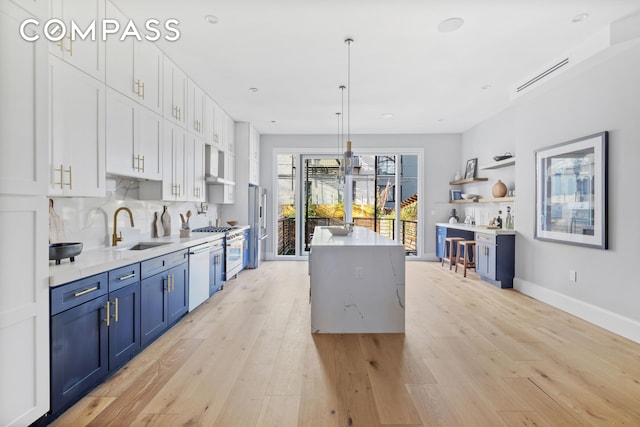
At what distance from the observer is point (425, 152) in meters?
7.28

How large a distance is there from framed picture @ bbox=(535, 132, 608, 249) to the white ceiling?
1052 mm

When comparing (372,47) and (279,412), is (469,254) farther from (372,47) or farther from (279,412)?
(279,412)

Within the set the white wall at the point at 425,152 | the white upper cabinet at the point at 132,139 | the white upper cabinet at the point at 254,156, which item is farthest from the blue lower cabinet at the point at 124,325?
the white wall at the point at 425,152

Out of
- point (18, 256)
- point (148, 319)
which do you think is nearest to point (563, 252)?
point (148, 319)

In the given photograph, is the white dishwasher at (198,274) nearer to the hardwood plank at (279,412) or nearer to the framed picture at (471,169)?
the hardwood plank at (279,412)

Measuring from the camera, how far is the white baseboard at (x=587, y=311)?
3.02 m

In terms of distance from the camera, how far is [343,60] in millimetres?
3693

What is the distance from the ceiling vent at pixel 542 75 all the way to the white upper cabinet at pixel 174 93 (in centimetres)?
429

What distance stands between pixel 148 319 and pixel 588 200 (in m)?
4.47

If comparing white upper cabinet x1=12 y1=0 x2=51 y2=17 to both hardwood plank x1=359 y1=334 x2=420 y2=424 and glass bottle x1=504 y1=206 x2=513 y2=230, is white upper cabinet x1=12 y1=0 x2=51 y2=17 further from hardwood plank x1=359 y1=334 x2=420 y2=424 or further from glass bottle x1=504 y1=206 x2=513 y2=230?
glass bottle x1=504 y1=206 x2=513 y2=230

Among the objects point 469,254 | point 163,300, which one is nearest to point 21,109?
point 163,300

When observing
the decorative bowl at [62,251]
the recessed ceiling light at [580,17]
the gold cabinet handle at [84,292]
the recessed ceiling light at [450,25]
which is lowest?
the gold cabinet handle at [84,292]

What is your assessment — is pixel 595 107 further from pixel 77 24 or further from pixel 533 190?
pixel 77 24

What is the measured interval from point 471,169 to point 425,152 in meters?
1.06
